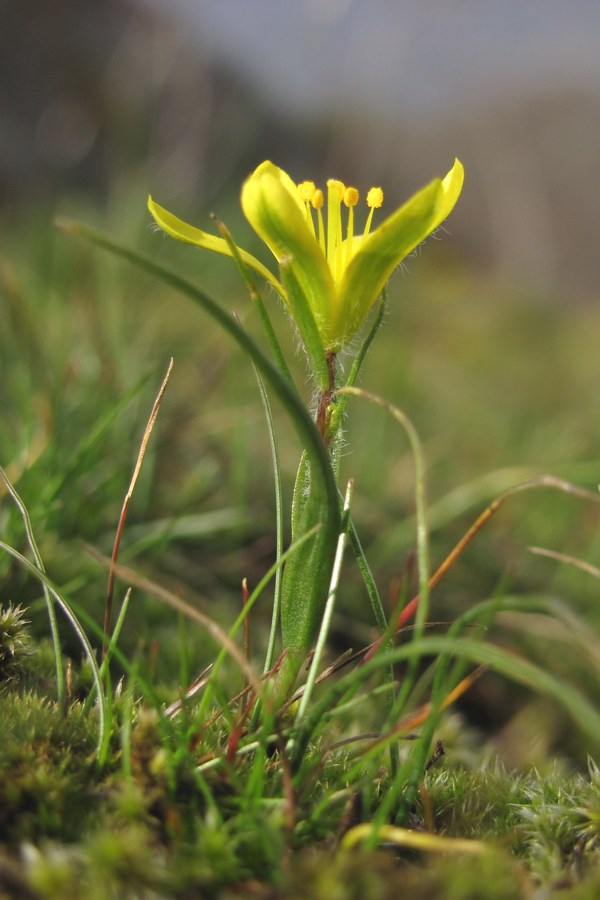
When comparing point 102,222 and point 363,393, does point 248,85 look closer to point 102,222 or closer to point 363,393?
point 102,222

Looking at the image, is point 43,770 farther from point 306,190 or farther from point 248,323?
point 248,323

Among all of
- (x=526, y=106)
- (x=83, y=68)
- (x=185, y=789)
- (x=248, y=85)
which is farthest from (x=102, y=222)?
(x=526, y=106)

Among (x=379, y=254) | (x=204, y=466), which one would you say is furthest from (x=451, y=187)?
(x=204, y=466)

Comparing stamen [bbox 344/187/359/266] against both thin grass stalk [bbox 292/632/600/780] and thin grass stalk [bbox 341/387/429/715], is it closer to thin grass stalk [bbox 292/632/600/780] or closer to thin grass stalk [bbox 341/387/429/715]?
thin grass stalk [bbox 341/387/429/715]

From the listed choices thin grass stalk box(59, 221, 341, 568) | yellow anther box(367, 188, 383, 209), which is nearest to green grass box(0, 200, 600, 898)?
thin grass stalk box(59, 221, 341, 568)

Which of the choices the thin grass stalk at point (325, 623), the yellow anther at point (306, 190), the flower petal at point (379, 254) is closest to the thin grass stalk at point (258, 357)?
the thin grass stalk at point (325, 623)
